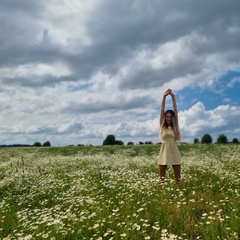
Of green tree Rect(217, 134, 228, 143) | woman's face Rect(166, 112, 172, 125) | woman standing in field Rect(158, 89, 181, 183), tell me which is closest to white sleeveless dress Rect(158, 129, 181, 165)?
woman standing in field Rect(158, 89, 181, 183)

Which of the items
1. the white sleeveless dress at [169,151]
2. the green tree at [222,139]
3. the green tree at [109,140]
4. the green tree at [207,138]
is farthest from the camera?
the green tree at [109,140]

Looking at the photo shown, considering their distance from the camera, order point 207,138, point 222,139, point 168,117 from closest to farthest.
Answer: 1. point 168,117
2. point 222,139
3. point 207,138

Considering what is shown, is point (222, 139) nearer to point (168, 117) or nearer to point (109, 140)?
point (109, 140)

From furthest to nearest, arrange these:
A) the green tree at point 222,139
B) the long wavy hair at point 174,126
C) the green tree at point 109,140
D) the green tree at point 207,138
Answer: the green tree at point 109,140 → the green tree at point 207,138 → the green tree at point 222,139 → the long wavy hair at point 174,126

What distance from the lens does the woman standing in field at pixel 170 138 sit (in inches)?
416

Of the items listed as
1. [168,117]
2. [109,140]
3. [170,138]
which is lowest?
[170,138]

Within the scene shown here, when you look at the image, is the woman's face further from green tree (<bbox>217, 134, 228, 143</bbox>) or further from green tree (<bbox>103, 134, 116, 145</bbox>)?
green tree (<bbox>103, 134, 116, 145</bbox>)

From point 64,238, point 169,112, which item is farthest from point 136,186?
point 64,238

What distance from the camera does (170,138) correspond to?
35.1ft

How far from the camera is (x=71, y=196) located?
9.66 metres

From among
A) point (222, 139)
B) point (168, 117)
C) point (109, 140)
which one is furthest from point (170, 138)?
point (109, 140)

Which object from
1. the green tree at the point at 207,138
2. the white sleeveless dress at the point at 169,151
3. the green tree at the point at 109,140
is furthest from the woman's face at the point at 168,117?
the green tree at the point at 109,140

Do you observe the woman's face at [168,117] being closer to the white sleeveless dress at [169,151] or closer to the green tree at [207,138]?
the white sleeveless dress at [169,151]

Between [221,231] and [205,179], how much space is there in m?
6.03
